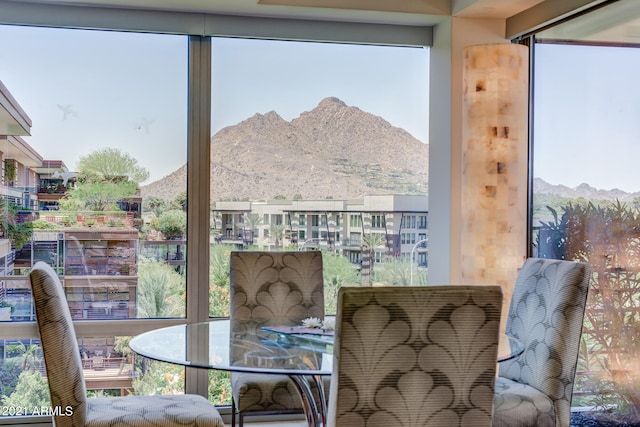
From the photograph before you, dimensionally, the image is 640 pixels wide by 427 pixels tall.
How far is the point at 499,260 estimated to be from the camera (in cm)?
410

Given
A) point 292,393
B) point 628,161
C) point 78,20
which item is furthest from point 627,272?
point 78,20

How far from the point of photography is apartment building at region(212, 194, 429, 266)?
4661mm

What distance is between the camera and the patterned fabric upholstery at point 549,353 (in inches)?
114

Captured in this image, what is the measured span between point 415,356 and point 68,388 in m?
1.25

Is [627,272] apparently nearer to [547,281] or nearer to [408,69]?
[547,281]

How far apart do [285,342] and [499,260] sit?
65.7 inches

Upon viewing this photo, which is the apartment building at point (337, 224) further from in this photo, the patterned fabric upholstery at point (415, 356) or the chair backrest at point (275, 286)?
the patterned fabric upholstery at point (415, 356)

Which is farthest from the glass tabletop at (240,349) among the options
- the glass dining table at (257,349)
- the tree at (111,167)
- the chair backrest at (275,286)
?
the tree at (111,167)

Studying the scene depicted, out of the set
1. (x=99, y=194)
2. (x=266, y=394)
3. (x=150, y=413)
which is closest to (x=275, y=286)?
(x=266, y=394)

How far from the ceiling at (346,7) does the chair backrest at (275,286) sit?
1.46 m

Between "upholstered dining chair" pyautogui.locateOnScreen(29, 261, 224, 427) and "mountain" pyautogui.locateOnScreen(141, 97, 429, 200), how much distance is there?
195 centimetres

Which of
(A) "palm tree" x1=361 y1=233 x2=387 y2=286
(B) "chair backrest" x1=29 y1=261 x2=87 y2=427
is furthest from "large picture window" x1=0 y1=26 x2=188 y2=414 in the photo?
(B) "chair backrest" x1=29 y1=261 x2=87 y2=427

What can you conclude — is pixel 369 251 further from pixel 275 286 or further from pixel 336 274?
pixel 275 286

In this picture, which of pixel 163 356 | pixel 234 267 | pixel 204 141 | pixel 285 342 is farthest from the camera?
pixel 204 141
